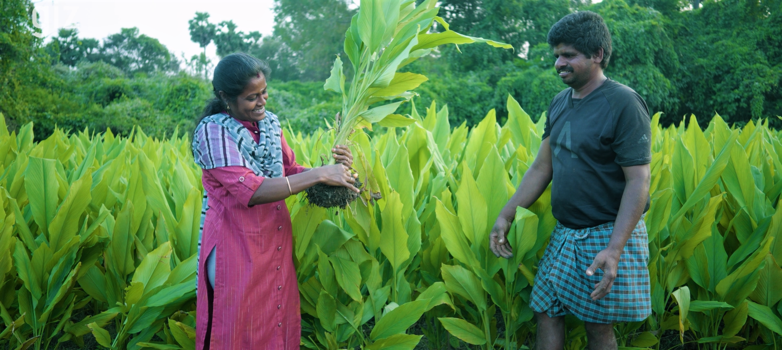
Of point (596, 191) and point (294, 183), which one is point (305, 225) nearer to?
point (294, 183)

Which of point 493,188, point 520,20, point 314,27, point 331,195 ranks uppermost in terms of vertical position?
point 314,27

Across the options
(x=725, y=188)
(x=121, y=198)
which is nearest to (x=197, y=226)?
(x=121, y=198)

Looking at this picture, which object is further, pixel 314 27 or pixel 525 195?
pixel 314 27

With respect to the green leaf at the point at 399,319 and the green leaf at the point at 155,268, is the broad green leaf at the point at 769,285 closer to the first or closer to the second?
the green leaf at the point at 399,319

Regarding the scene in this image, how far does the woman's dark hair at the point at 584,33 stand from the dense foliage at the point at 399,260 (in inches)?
16.8

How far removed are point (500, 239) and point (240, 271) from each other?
84 cm

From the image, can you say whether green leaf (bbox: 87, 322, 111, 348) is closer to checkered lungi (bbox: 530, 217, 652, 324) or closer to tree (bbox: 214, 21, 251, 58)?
checkered lungi (bbox: 530, 217, 652, 324)

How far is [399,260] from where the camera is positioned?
1914 mm

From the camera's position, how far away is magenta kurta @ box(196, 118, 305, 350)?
1.63m

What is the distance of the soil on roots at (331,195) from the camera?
1668mm

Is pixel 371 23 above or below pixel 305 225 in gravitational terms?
above

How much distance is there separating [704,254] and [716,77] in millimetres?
15847

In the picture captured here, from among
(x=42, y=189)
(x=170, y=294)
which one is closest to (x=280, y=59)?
(x=42, y=189)

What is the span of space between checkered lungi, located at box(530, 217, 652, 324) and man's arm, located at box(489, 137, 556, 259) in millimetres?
189
